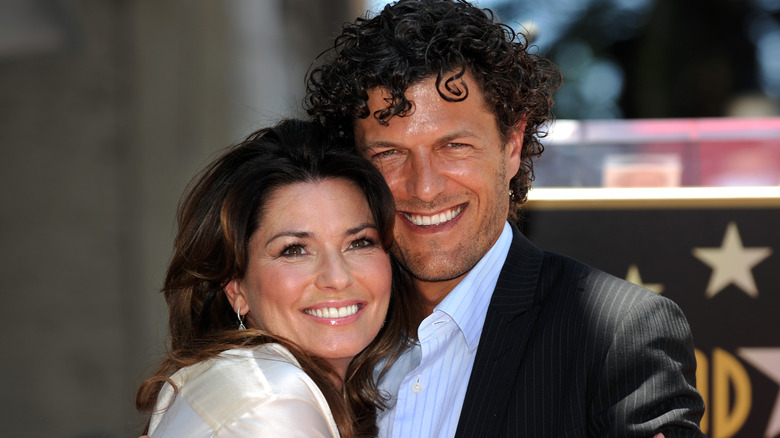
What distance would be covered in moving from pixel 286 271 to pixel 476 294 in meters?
0.55

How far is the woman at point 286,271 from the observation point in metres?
2.43

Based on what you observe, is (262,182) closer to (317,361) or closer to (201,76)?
(317,361)

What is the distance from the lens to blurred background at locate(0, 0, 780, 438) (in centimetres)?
521

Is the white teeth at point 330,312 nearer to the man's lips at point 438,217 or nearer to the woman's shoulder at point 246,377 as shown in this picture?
the woman's shoulder at point 246,377

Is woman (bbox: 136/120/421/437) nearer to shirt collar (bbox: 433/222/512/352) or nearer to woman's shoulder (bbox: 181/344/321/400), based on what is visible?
woman's shoulder (bbox: 181/344/321/400)

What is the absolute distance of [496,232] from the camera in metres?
2.64

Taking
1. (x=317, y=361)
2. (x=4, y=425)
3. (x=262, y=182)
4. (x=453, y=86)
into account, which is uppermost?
(x=453, y=86)

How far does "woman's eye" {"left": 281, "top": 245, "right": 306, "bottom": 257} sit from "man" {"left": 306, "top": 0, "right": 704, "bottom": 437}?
0.36 m

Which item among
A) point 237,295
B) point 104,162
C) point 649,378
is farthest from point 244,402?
point 104,162

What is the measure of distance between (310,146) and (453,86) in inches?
17.4

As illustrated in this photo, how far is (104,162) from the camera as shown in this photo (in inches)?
210

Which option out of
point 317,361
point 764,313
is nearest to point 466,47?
point 317,361

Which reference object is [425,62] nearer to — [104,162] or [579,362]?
[579,362]

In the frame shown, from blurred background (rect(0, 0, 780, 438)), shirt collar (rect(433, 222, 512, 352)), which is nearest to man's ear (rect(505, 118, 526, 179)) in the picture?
shirt collar (rect(433, 222, 512, 352))
